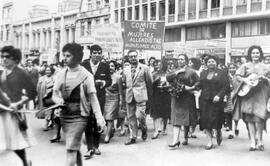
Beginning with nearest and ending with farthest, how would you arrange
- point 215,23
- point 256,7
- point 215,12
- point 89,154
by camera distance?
point 89,154 → point 256,7 → point 215,12 → point 215,23

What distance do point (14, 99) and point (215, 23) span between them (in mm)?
31970

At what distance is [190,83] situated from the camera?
9.39 meters

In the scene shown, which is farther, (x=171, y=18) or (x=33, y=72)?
(x=171, y=18)

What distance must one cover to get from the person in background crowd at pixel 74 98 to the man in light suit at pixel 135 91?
12.5 ft

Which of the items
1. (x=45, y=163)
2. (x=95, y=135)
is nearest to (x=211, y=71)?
(x=95, y=135)

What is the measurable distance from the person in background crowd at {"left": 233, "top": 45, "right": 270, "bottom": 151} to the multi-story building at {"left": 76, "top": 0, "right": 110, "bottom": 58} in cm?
4037

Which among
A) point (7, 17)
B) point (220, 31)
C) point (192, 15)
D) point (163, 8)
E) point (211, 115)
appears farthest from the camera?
point (163, 8)

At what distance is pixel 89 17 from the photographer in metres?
51.5

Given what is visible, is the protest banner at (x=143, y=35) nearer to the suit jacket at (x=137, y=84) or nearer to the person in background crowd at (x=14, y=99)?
the suit jacket at (x=137, y=84)

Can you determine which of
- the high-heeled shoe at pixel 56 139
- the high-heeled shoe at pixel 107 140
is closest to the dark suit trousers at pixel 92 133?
the high-heeled shoe at pixel 107 140

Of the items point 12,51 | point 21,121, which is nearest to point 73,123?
point 21,121

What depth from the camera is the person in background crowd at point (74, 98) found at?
5871mm

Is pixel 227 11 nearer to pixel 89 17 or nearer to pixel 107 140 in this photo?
pixel 89 17

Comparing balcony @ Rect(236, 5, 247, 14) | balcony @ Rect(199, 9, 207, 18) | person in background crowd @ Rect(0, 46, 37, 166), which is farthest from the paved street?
balcony @ Rect(199, 9, 207, 18)
